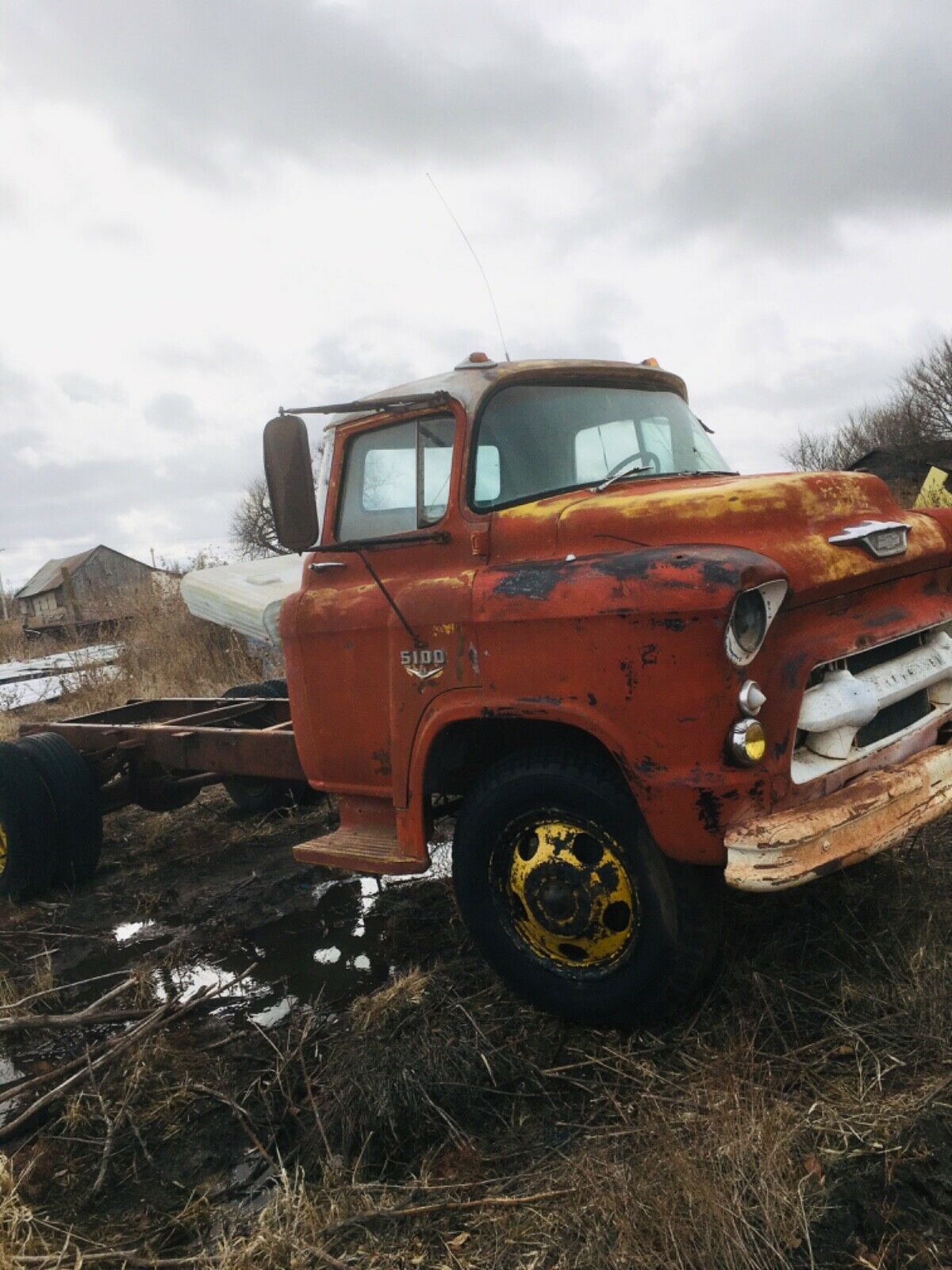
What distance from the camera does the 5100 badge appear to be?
3.23m

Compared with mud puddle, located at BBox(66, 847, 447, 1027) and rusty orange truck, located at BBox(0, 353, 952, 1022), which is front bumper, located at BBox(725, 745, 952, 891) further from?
mud puddle, located at BBox(66, 847, 447, 1027)

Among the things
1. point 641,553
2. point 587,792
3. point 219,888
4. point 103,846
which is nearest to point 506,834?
point 587,792

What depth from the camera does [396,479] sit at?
12.2 ft

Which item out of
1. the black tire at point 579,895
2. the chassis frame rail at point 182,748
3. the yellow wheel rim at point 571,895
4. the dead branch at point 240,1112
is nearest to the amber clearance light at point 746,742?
the black tire at point 579,895

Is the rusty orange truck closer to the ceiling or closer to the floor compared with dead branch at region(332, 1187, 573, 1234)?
closer to the ceiling

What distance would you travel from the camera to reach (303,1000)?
3.71 metres

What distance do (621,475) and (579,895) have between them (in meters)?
1.45

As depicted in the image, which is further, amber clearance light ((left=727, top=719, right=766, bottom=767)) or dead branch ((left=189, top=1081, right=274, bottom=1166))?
dead branch ((left=189, top=1081, right=274, bottom=1166))

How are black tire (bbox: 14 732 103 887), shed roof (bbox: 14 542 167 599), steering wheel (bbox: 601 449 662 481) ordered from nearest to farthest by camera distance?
steering wheel (bbox: 601 449 662 481) < black tire (bbox: 14 732 103 887) < shed roof (bbox: 14 542 167 599)

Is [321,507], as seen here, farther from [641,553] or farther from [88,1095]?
[88,1095]

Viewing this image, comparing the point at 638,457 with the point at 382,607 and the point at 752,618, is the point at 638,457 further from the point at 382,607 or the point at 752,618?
the point at 752,618

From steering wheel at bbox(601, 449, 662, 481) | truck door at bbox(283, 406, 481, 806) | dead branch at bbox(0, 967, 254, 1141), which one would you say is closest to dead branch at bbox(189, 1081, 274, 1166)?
dead branch at bbox(0, 967, 254, 1141)

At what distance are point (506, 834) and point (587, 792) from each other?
14.6 inches

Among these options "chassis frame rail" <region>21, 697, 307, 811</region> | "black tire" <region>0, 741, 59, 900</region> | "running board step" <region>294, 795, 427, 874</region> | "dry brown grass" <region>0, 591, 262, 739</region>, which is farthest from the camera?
"dry brown grass" <region>0, 591, 262, 739</region>
